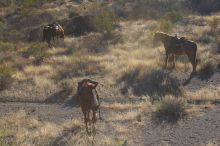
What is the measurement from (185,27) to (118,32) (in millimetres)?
4336

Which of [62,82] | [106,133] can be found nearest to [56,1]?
[62,82]

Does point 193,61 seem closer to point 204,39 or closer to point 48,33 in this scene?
point 204,39

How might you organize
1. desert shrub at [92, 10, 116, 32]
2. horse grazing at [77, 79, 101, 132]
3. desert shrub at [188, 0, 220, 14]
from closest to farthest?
horse grazing at [77, 79, 101, 132]
desert shrub at [92, 10, 116, 32]
desert shrub at [188, 0, 220, 14]

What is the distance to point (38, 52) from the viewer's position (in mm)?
25766

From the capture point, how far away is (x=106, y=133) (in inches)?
576

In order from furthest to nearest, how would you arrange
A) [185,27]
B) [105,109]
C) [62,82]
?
[185,27] < [62,82] < [105,109]

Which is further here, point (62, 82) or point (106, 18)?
point (106, 18)

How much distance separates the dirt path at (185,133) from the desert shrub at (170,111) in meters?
0.37

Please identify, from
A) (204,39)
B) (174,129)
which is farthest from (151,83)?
(204,39)

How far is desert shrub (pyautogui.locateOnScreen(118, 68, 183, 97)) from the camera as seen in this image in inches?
757

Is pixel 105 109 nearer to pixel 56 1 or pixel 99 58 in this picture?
pixel 99 58

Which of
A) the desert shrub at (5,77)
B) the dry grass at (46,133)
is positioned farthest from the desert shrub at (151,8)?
the dry grass at (46,133)

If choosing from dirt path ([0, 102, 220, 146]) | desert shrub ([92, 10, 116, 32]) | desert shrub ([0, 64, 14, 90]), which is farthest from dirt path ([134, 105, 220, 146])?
desert shrub ([92, 10, 116, 32])

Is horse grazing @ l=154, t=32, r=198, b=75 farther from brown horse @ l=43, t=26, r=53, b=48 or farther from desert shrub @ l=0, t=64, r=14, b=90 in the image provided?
brown horse @ l=43, t=26, r=53, b=48
